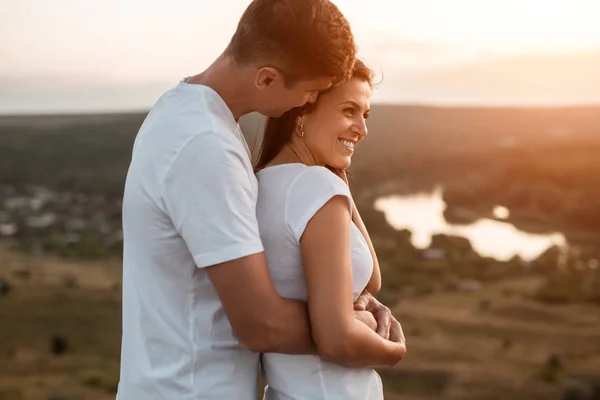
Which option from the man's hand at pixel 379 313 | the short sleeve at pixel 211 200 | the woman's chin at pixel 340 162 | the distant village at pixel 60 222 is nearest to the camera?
the short sleeve at pixel 211 200

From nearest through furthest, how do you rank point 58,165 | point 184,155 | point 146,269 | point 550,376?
point 184,155 → point 146,269 → point 58,165 → point 550,376

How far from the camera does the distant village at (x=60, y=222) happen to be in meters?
14.3

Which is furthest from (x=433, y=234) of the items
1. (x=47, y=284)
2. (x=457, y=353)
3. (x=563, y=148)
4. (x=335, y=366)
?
(x=335, y=366)

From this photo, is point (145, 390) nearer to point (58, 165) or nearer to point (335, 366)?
point (335, 366)

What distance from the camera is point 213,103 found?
127 cm

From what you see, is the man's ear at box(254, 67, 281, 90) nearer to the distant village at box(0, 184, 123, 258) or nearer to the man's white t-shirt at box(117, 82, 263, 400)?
the man's white t-shirt at box(117, 82, 263, 400)

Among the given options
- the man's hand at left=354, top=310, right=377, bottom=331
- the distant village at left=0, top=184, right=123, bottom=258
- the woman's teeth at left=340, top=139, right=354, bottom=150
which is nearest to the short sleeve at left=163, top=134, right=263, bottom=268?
the man's hand at left=354, top=310, right=377, bottom=331

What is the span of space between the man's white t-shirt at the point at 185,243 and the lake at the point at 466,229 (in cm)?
1525

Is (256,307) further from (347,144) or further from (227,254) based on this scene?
(347,144)

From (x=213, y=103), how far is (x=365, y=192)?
48.9ft

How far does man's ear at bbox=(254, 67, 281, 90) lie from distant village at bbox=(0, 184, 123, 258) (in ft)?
43.0

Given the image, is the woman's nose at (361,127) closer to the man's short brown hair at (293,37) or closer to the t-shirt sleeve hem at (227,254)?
the man's short brown hair at (293,37)

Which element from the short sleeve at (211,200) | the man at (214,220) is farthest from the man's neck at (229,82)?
the short sleeve at (211,200)

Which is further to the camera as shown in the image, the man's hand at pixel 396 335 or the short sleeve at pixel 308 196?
the man's hand at pixel 396 335
